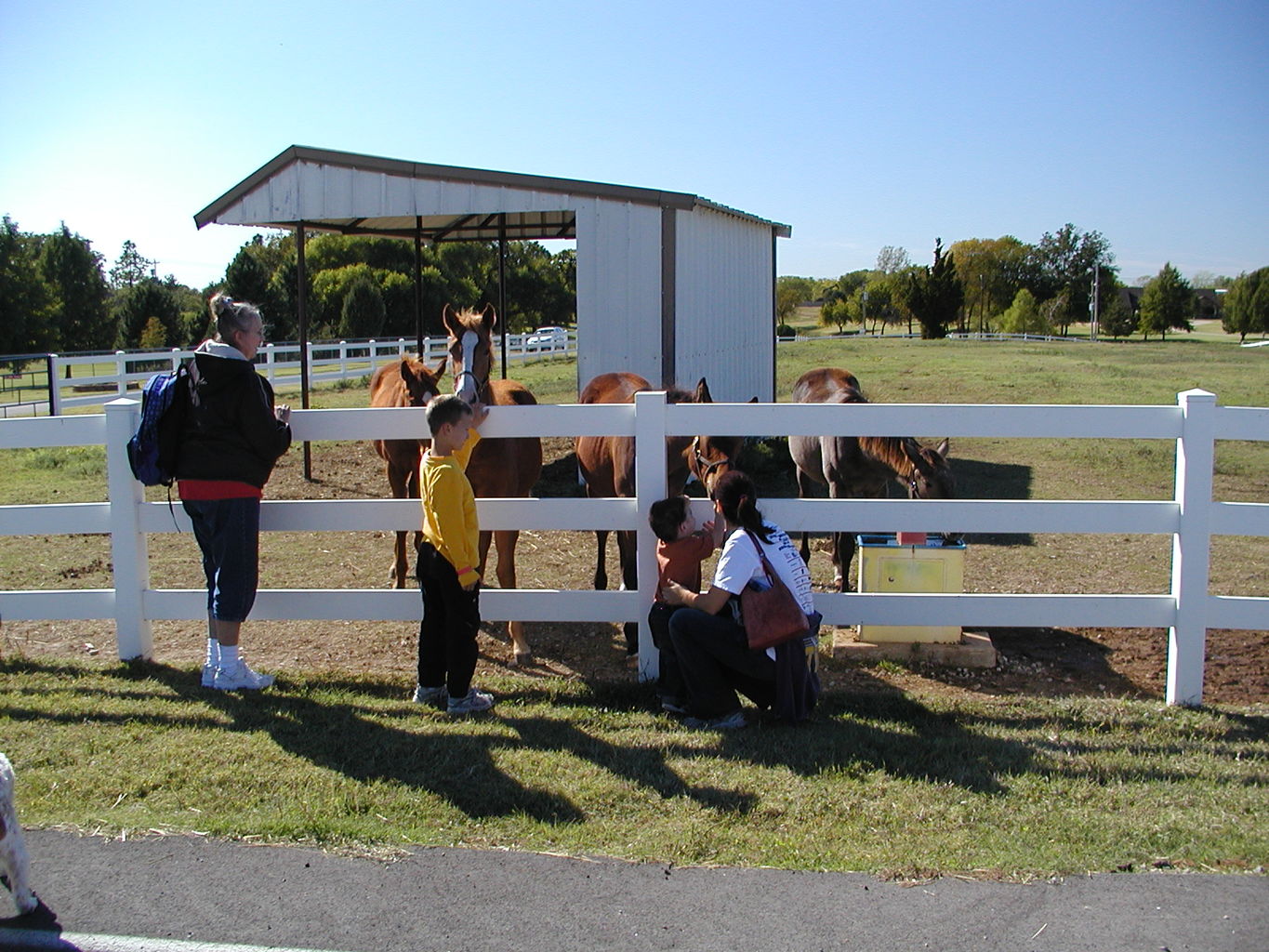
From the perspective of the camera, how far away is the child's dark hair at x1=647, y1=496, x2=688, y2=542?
495 cm

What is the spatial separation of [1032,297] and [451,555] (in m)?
77.1

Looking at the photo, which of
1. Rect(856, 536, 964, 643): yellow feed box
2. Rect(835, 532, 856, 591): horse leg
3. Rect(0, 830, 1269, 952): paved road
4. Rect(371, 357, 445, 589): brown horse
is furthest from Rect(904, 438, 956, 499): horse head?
Rect(0, 830, 1269, 952): paved road

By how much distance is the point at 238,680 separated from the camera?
532cm

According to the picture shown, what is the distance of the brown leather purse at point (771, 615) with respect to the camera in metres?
4.54

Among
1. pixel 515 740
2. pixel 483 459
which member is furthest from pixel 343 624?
pixel 515 740

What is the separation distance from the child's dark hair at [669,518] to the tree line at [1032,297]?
214ft

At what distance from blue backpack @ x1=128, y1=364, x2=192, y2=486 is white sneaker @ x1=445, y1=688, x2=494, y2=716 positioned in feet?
5.89

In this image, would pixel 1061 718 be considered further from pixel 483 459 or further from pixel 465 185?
pixel 465 185

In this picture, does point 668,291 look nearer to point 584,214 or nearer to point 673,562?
point 584,214

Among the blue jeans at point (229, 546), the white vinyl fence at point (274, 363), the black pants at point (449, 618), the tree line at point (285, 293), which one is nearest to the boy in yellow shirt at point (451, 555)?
the black pants at point (449, 618)

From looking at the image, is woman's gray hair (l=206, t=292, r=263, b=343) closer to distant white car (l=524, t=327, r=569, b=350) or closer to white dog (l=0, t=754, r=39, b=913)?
white dog (l=0, t=754, r=39, b=913)

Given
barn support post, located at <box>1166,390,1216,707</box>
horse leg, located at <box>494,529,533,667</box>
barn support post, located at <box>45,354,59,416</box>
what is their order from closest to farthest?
1. barn support post, located at <box>1166,390,1216,707</box>
2. horse leg, located at <box>494,529,533,667</box>
3. barn support post, located at <box>45,354,59,416</box>

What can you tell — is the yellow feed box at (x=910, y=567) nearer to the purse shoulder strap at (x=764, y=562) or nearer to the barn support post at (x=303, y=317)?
the purse shoulder strap at (x=764, y=562)

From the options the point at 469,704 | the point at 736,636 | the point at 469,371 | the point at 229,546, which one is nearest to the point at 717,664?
the point at 736,636
